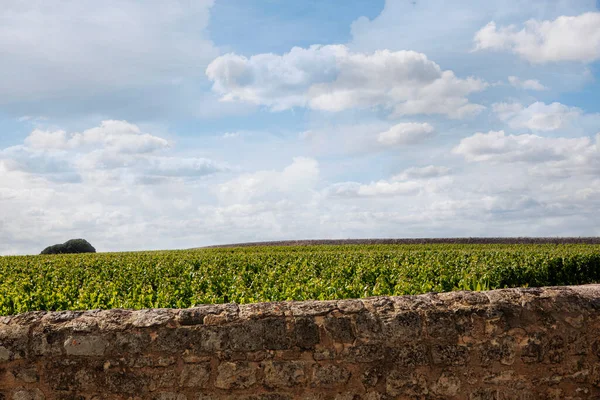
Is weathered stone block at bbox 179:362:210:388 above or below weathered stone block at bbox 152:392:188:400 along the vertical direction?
above

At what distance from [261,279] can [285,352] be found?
605cm

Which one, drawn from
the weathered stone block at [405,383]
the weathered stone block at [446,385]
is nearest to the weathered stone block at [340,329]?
the weathered stone block at [405,383]

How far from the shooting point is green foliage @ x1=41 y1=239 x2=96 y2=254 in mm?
37344

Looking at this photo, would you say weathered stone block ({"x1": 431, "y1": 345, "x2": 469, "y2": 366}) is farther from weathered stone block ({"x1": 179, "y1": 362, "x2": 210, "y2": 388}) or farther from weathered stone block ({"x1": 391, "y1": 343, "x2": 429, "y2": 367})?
weathered stone block ({"x1": 179, "y1": 362, "x2": 210, "y2": 388})

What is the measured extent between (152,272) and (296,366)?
373 inches

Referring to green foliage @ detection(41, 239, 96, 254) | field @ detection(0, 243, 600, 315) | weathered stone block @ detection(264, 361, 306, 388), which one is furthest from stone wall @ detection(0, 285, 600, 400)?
green foliage @ detection(41, 239, 96, 254)

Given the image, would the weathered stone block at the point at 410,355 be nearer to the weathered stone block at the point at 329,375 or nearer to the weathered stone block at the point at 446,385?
the weathered stone block at the point at 446,385

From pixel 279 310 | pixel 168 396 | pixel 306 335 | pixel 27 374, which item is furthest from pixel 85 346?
pixel 306 335

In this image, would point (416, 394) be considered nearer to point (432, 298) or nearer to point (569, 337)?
point (432, 298)

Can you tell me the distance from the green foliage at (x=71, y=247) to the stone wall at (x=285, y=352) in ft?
112

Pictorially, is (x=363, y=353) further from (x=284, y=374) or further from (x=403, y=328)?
(x=284, y=374)

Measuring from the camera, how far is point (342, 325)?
530 cm

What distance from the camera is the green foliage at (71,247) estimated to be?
3734cm

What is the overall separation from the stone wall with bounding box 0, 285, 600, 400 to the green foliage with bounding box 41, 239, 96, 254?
3400 cm
